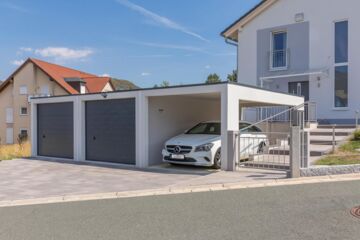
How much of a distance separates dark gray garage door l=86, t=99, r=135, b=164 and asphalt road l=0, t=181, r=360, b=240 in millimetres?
5813

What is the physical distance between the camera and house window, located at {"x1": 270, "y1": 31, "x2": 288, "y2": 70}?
852 inches

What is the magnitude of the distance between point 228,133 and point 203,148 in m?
0.97

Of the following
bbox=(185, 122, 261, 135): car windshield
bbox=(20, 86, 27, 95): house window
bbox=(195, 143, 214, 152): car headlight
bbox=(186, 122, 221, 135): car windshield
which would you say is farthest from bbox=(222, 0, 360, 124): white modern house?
bbox=(20, 86, 27, 95): house window

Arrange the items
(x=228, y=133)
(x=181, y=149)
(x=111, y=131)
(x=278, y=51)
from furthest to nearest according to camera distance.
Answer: (x=278, y=51) < (x=111, y=131) < (x=181, y=149) < (x=228, y=133)

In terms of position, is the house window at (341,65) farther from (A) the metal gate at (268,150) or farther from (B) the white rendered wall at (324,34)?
(A) the metal gate at (268,150)

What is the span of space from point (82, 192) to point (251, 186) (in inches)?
150

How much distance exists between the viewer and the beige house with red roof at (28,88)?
42562mm

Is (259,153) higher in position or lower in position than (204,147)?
lower

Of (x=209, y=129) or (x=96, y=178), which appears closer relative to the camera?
(x=96, y=178)

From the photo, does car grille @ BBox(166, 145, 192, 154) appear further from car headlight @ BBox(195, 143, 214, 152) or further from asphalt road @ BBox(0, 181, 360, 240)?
asphalt road @ BBox(0, 181, 360, 240)

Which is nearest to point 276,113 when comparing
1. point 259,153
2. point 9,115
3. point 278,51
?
point 278,51

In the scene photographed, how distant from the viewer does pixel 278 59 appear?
71.7 ft

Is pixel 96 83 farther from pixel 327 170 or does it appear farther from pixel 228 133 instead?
pixel 327 170

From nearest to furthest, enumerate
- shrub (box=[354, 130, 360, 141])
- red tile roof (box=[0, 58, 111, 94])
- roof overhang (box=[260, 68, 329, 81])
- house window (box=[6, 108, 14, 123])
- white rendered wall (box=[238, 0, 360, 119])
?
shrub (box=[354, 130, 360, 141]) < white rendered wall (box=[238, 0, 360, 119]) < roof overhang (box=[260, 68, 329, 81]) < red tile roof (box=[0, 58, 111, 94]) < house window (box=[6, 108, 14, 123])
